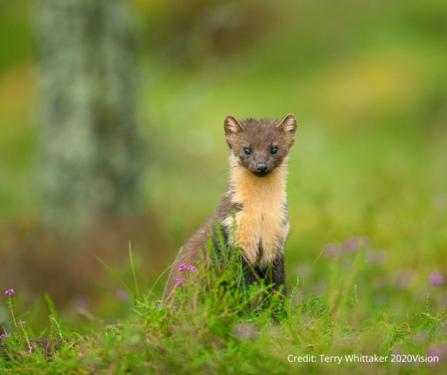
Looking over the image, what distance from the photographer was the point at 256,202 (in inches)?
186

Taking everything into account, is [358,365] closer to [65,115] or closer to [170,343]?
[170,343]

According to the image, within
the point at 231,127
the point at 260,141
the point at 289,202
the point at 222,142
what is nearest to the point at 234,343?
the point at 260,141

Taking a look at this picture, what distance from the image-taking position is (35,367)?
377 centimetres

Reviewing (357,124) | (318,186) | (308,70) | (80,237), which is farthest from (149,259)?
(308,70)

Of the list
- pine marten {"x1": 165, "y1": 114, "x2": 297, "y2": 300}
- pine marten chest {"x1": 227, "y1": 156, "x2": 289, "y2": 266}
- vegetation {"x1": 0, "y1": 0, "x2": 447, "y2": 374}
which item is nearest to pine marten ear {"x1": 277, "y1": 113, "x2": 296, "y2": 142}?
pine marten {"x1": 165, "y1": 114, "x2": 297, "y2": 300}

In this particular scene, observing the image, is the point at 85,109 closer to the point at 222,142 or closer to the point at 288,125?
the point at 288,125

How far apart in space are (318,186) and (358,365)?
901cm

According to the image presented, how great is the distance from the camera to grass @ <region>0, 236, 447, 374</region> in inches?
130

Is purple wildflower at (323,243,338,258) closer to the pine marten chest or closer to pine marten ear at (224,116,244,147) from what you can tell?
the pine marten chest

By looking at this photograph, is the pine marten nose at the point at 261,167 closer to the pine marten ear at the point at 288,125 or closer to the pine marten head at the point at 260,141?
the pine marten head at the point at 260,141

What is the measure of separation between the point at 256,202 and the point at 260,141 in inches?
20.0

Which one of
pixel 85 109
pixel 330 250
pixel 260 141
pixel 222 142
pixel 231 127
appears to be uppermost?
pixel 85 109

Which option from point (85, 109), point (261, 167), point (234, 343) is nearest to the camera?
point (234, 343)

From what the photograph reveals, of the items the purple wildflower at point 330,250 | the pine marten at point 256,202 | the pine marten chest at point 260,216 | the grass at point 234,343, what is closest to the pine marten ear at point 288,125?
the pine marten at point 256,202
